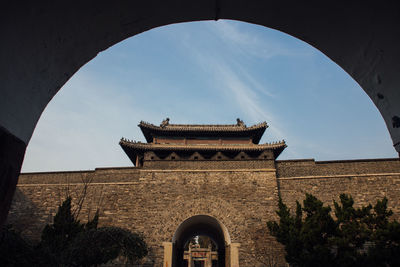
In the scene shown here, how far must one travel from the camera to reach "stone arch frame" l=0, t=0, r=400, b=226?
1279mm

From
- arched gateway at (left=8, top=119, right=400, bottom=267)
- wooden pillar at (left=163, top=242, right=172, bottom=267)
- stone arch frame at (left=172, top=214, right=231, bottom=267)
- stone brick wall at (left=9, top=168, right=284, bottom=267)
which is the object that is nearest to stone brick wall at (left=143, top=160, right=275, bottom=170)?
arched gateway at (left=8, top=119, right=400, bottom=267)

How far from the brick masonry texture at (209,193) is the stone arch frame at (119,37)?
1082 cm

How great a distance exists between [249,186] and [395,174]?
6536 millimetres

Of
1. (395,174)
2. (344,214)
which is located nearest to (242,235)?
(344,214)

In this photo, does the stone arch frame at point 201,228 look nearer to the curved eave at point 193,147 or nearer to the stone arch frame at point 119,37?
the curved eave at point 193,147

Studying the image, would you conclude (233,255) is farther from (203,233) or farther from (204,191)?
(203,233)

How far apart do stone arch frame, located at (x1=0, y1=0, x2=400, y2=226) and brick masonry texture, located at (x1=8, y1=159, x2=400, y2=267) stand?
426 inches

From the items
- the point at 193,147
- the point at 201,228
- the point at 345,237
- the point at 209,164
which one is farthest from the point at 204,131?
the point at 345,237

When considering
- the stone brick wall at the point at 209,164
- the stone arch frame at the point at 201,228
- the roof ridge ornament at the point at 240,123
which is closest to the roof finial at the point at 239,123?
the roof ridge ornament at the point at 240,123

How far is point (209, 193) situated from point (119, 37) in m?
11.1

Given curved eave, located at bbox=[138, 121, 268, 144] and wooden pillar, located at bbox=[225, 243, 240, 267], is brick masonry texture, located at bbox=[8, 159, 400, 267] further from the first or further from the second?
curved eave, located at bbox=[138, 121, 268, 144]

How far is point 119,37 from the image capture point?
179 centimetres

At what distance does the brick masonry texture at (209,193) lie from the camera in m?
11.6

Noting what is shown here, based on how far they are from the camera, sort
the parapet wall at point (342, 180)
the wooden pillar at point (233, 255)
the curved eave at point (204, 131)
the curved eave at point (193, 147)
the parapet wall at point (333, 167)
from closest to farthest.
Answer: the wooden pillar at point (233, 255) < the parapet wall at point (342, 180) < the parapet wall at point (333, 167) < the curved eave at point (193, 147) < the curved eave at point (204, 131)
